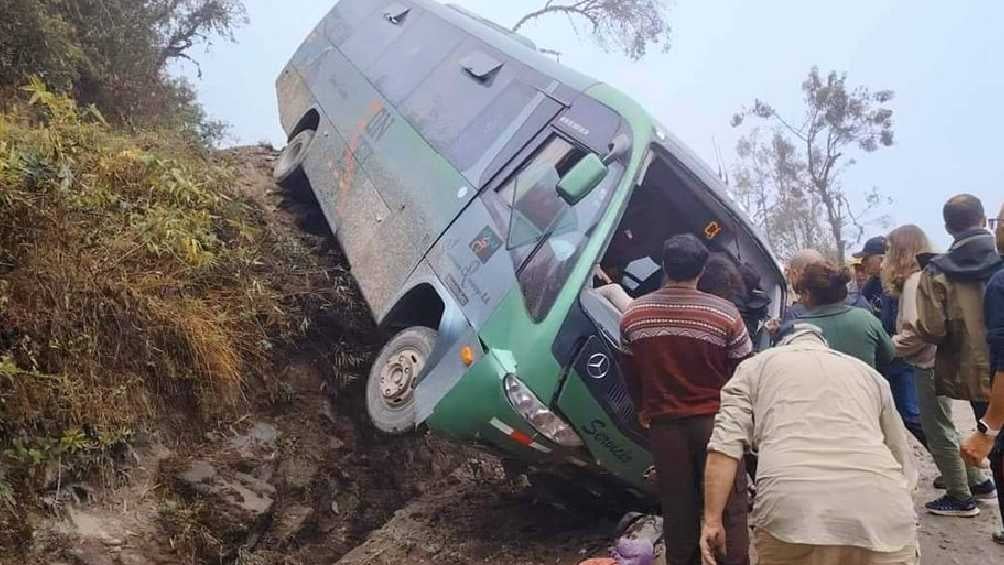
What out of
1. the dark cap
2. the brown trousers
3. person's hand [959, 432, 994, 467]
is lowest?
the brown trousers

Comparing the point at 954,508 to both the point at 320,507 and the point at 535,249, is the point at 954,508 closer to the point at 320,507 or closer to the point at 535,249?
the point at 535,249

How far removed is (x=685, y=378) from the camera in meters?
3.02

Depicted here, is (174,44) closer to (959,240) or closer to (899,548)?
(959,240)

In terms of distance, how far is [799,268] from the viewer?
3.60 meters

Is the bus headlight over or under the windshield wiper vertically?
under

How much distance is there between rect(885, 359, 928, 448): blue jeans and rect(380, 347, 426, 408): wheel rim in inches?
105

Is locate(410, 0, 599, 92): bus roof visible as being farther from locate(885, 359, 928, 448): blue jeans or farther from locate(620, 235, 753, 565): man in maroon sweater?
locate(885, 359, 928, 448): blue jeans

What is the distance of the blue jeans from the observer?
174 inches

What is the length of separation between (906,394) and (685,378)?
7.10 feet

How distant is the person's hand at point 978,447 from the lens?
2.96 m

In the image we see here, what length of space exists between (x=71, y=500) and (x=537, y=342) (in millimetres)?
2264

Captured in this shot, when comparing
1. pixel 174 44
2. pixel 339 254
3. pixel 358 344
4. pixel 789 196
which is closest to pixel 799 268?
pixel 358 344

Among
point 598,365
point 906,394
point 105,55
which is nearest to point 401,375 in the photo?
point 598,365

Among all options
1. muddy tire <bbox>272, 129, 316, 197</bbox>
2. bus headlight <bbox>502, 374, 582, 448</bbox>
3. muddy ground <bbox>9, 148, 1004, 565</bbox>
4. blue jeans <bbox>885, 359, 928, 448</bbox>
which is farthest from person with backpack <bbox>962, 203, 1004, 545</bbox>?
muddy tire <bbox>272, 129, 316, 197</bbox>
